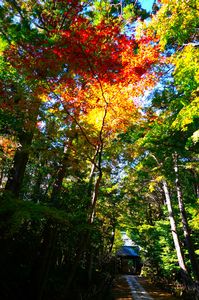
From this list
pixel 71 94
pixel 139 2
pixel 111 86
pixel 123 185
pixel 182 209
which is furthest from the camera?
pixel 123 185

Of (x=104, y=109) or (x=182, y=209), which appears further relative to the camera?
(x=182, y=209)

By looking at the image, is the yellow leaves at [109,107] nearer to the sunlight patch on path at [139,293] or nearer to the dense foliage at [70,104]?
the dense foliage at [70,104]

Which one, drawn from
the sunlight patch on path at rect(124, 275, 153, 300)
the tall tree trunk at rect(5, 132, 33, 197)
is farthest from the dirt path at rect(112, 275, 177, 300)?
the tall tree trunk at rect(5, 132, 33, 197)

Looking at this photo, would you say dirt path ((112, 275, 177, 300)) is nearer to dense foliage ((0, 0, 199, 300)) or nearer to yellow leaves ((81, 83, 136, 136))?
dense foliage ((0, 0, 199, 300))

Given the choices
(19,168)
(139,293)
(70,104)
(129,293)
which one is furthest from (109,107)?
(139,293)

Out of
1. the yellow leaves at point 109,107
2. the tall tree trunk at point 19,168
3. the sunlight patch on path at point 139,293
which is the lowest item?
the sunlight patch on path at point 139,293

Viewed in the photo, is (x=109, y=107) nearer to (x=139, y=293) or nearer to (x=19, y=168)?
(x=19, y=168)

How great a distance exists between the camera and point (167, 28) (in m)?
9.55

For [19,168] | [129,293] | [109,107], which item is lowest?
[129,293]

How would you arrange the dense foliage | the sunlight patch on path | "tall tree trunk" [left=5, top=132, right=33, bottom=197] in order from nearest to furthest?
the dense foliage < "tall tree trunk" [left=5, top=132, right=33, bottom=197] < the sunlight patch on path

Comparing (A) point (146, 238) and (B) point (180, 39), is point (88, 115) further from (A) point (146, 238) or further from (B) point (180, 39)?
(A) point (146, 238)

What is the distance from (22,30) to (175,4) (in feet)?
18.1

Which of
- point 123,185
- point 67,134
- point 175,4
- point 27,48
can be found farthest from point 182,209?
point 27,48

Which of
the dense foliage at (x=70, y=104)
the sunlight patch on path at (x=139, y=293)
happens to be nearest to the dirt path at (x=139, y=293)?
the sunlight patch on path at (x=139, y=293)
